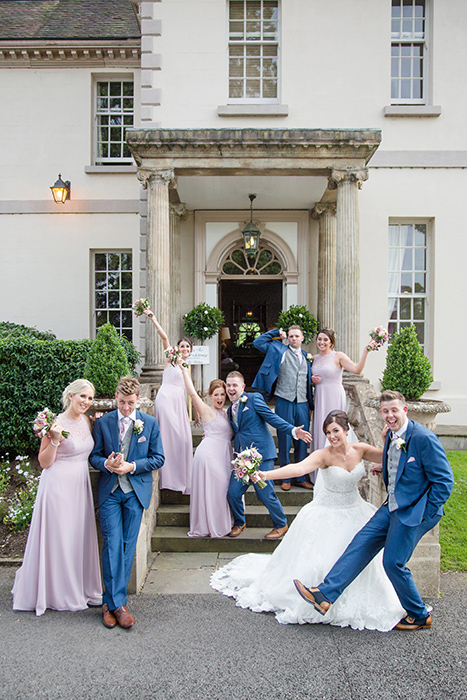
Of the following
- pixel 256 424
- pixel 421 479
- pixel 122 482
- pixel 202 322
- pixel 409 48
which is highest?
pixel 409 48

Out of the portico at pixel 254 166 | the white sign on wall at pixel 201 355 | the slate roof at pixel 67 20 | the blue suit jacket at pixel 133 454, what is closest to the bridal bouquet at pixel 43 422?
the blue suit jacket at pixel 133 454

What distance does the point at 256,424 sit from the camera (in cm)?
554

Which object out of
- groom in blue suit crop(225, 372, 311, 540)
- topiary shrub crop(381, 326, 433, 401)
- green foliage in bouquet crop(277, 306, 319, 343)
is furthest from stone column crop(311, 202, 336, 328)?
groom in blue suit crop(225, 372, 311, 540)

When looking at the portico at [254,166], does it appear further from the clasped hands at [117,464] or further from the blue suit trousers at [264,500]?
the clasped hands at [117,464]

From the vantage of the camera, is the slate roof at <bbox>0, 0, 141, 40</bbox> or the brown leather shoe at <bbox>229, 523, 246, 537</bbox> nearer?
the brown leather shoe at <bbox>229, 523, 246, 537</bbox>

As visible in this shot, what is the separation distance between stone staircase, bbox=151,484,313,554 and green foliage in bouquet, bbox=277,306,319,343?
3.72 metres

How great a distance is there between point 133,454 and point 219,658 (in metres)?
1.73

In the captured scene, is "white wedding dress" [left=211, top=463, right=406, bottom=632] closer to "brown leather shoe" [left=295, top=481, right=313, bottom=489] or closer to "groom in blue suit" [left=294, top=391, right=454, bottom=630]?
"groom in blue suit" [left=294, top=391, right=454, bottom=630]

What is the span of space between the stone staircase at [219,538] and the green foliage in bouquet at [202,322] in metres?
4.09

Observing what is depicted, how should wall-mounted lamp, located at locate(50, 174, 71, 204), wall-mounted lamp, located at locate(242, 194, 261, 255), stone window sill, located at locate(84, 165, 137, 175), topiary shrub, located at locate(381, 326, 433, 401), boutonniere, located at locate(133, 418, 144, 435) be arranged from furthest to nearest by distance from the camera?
stone window sill, located at locate(84, 165, 137, 175), wall-mounted lamp, located at locate(50, 174, 71, 204), wall-mounted lamp, located at locate(242, 194, 261, 255), topiary shrub, located at locate(381, 326, 433, 401), boutonniere, located at locate(133, 418, 144, 435)

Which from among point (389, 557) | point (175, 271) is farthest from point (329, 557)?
point (175, 271)

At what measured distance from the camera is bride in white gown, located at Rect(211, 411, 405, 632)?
4172 mm

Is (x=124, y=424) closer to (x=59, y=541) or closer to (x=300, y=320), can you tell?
(x=59, y=541)

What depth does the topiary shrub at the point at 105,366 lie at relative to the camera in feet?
18.1
